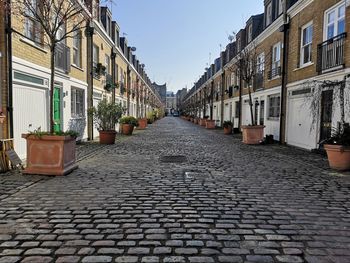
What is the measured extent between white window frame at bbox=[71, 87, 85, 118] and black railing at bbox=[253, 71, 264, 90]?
1086cm

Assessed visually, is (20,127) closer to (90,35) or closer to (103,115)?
(103,115)

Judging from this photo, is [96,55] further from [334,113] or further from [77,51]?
[334,113]

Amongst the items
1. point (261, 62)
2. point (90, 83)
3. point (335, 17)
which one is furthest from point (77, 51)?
point (335, 17)

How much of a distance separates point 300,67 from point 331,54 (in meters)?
2.74

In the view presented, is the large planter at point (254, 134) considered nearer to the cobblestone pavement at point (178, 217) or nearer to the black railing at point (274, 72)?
the black railing at point (274, 72)

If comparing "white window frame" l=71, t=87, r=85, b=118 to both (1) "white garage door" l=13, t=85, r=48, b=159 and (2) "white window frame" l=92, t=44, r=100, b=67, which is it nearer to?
(2) "white window frame" l=92, t=44, r=100, b=67

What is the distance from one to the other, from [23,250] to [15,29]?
297 inches

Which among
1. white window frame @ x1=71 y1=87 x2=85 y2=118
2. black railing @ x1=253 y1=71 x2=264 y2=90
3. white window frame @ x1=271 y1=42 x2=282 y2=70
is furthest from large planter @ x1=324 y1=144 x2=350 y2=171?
black railing @ x1=253 y1=71 x2=264 y2=90

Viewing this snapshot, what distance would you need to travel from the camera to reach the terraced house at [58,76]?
906 centimetres

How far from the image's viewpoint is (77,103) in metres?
16.5

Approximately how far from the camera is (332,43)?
11.9m

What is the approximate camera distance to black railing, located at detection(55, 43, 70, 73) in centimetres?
1288

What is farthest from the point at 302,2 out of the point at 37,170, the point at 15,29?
the point at 37,170

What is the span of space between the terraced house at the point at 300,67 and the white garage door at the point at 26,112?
9.46m
